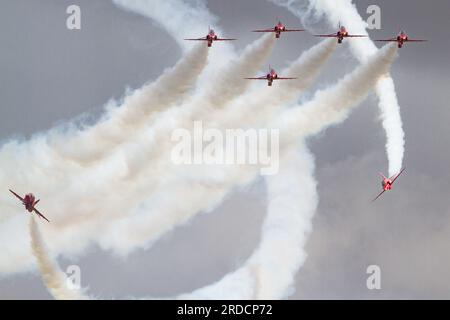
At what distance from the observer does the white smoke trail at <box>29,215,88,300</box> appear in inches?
5477

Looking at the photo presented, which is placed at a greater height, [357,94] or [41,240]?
[357,94]

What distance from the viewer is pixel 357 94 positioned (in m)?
146

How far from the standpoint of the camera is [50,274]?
140 meters

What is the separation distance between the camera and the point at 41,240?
142250 millimetres

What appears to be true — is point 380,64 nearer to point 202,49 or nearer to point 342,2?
point 342,2

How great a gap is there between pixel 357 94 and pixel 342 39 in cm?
495

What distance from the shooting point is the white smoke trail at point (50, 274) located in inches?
5477

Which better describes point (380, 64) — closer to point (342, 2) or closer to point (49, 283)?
point (342, 2)
